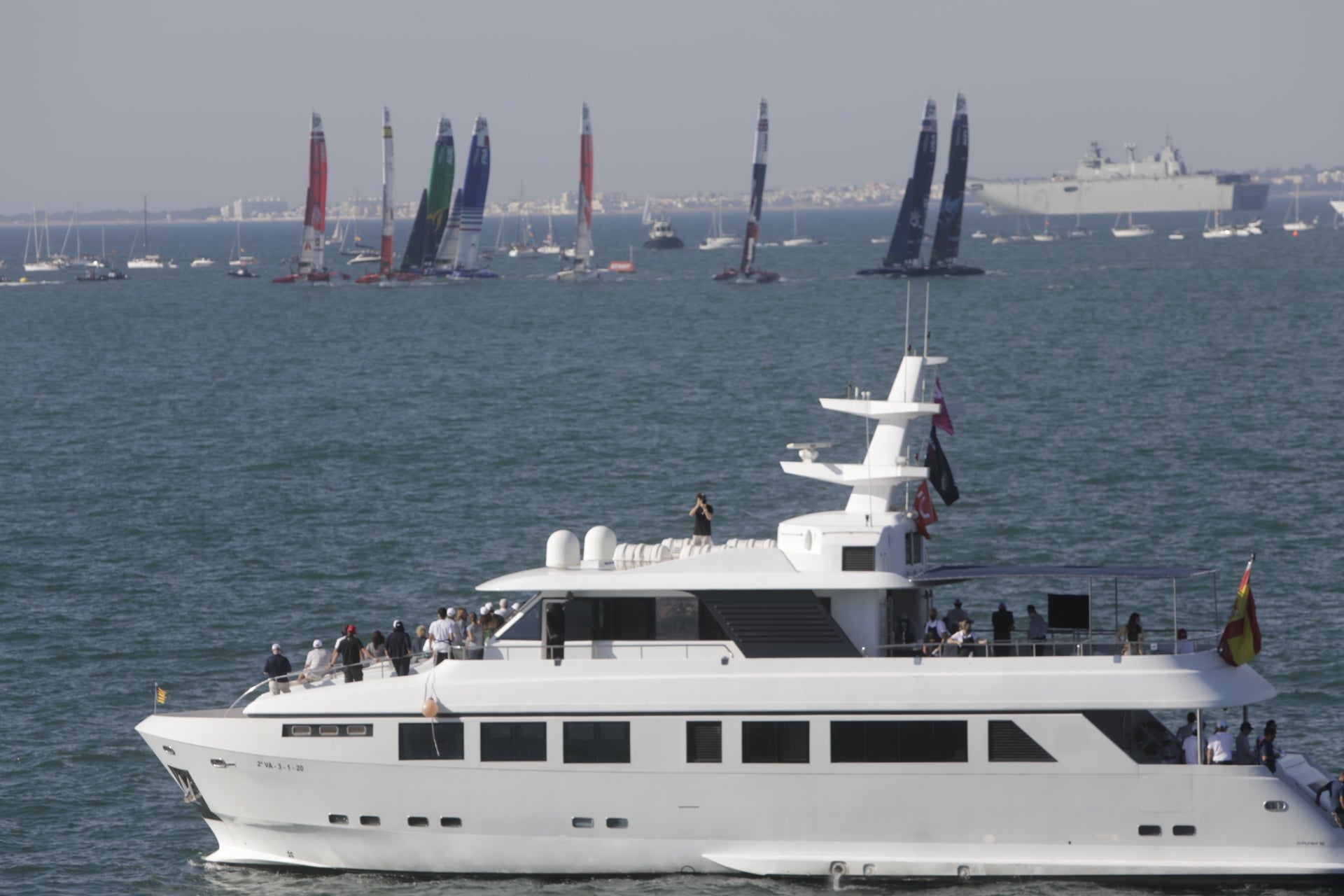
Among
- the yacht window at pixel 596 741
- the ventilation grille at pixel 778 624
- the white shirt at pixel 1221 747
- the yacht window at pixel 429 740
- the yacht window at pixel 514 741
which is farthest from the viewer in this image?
the ventilation grille at pixel 778 624

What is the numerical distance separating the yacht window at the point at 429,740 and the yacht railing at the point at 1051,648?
545 cm

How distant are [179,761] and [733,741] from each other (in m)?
7.49

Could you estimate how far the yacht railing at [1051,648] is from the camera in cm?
2055

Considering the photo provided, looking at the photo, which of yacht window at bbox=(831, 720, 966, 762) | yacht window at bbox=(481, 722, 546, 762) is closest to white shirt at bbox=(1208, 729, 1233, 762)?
yacht window at bbox=(831, 720, 966, 762)

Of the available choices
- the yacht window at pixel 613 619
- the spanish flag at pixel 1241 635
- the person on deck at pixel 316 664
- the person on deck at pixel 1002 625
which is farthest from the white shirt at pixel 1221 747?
the person on deck at pixel 316 664

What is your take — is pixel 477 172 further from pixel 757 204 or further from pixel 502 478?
pixel 502 478

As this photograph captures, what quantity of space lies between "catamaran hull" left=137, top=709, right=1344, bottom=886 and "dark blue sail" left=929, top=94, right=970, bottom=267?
11945 cm

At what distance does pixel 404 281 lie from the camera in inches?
5620

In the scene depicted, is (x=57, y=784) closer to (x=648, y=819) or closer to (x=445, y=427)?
(x=648, y=819)

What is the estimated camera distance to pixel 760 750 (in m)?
20.2

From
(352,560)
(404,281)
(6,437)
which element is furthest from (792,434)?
(404,281)

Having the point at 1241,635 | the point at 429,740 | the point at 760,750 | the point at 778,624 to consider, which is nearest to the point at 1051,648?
the point at 1241,635

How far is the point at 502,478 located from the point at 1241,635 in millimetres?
32651

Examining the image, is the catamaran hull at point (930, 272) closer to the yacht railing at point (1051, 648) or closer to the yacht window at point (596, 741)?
the yacht railing at point (1051, 648)
